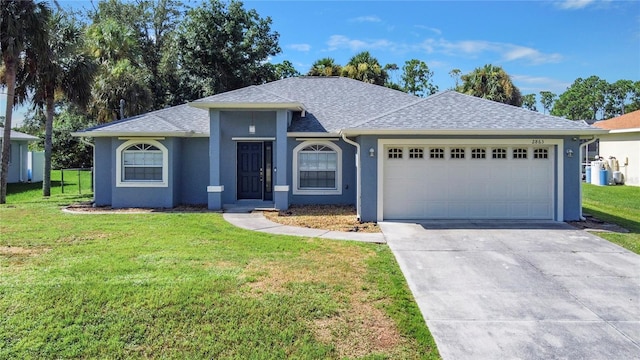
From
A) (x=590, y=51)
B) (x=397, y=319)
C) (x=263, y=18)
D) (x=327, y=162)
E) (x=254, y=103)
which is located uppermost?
(x=263, y=18)

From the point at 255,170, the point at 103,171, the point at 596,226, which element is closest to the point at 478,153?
the point at 596,226

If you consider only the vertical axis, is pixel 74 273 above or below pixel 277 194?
below

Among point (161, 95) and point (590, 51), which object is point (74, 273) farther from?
point (161, 95)

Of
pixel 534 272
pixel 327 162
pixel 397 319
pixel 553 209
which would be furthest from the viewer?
pixel 327 162

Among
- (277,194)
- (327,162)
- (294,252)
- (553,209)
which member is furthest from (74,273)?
(553,209)

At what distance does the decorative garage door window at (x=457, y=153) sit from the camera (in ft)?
37.3

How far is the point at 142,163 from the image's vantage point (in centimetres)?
1414

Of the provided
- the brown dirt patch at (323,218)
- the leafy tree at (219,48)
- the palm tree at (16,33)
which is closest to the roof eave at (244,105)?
the brown dirt patch at (323,218)

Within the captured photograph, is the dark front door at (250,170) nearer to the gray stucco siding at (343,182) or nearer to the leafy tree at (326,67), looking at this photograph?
the gray stucco siding at (343,182)

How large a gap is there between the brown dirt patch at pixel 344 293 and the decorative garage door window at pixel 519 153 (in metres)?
5.97

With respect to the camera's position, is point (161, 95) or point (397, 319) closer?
point (397, 319)

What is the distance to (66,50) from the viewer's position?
16.8 meters

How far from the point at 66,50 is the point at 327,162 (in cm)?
1187

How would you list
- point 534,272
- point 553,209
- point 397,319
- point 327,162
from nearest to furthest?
point 397,319, point 534,272, point 553,209, point 327,162
